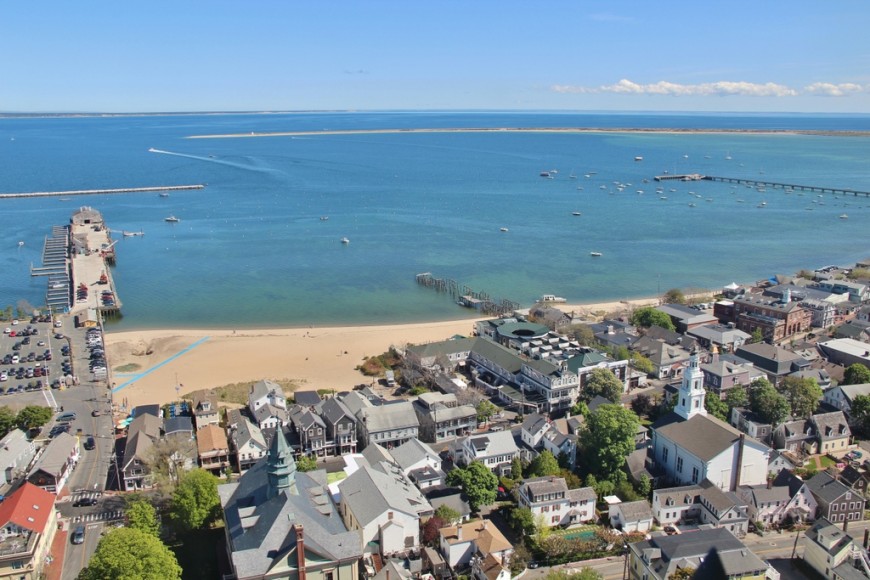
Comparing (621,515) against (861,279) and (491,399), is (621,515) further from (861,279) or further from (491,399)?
(861,279)

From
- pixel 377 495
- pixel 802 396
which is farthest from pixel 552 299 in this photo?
pixel 377 495

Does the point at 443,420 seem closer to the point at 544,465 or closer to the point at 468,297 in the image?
Answer: the point at 544,465

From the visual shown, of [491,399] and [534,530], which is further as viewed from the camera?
[491,399]

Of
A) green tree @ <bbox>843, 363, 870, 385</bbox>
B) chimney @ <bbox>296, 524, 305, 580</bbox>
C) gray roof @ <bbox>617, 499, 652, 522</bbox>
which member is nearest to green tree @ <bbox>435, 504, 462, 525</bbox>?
gray roof @ <bbox>617, 499, 652, 522</bbox>

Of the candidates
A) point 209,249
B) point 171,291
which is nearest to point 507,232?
point 209,249

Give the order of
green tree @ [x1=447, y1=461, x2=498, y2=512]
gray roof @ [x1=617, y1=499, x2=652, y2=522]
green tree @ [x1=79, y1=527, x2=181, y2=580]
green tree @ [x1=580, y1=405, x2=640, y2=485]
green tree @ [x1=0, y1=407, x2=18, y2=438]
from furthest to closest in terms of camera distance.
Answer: green tree @ [x1=0, y1=407, x2=18, y2=438] → green tree @ [x1=580, y1=405, x2=640, y2=485] → green tree @ [x1=447, y1=461, x2=498, y2=512] → gray roof @ [x1=617, y1=499, x2=652, y2=522] → green tree @ [x1=79, y1=527, x2=181, y2=580]

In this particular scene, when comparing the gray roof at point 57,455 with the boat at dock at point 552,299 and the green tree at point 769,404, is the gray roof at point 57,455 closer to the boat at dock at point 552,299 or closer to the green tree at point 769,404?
the green tree at point 769,404

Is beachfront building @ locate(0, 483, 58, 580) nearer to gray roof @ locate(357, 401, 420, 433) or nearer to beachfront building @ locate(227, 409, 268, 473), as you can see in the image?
beachfront building @ locate(227, 409, 268, 473)
